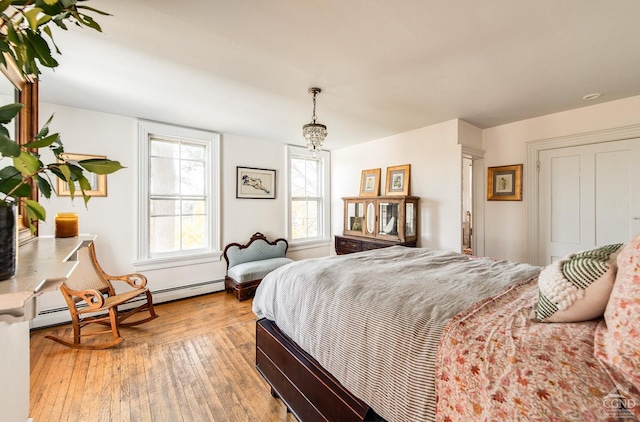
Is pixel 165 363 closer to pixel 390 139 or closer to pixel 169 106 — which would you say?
pixel 169 106

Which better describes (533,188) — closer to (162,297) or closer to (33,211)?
(33,211)

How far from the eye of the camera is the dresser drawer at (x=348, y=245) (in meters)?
4.07

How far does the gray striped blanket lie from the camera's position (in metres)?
0.96

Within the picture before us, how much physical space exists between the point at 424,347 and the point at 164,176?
3.68 meters

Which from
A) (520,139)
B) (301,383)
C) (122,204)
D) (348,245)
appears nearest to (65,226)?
(301,383)

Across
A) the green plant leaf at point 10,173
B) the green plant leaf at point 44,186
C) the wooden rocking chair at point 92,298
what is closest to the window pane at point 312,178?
the wooden rocking chair at point 92,298

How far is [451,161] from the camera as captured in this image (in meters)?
3.23

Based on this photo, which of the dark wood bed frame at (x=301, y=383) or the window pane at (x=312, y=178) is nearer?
the dark wood bed frame at (x=301, y=383)

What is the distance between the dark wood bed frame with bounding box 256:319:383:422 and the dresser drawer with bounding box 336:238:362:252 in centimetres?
243

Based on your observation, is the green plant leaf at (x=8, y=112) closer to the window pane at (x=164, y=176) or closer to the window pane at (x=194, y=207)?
the window pane at (x=164, y=176)

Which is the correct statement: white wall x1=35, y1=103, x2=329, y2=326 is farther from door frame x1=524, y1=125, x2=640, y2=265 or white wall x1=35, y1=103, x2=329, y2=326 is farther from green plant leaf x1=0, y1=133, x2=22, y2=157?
door frame x1=524, y1=125, x2=640, y2=265

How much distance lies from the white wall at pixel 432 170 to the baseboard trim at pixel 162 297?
9.79 ft

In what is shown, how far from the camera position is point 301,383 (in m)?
1.44

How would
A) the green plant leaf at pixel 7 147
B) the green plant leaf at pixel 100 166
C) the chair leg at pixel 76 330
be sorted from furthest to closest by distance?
1. the chair leg at pixel 76 330
2. the green plant leaf at pixel 100 166
3. the green plant leaf at pixel 7 147
